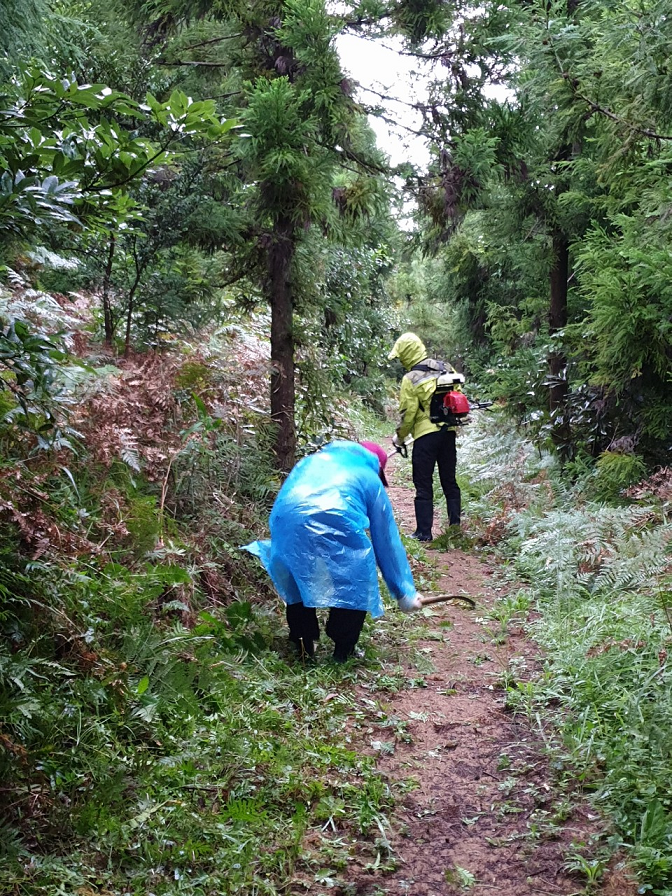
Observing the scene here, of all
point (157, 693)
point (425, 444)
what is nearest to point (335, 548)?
point (157, 693)

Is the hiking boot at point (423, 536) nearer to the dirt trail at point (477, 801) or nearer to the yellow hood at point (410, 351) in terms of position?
the yellow hood at point (410, 351)

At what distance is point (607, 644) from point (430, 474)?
179 inches

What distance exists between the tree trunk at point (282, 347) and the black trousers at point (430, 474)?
2.22m

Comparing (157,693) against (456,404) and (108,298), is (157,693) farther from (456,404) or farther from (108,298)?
(456,404)

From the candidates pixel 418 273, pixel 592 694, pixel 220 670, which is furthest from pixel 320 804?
pixel 418 273

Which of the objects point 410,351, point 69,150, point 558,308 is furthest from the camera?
point 558,308

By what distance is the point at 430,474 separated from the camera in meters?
9.16

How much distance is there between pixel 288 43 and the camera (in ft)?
20.5

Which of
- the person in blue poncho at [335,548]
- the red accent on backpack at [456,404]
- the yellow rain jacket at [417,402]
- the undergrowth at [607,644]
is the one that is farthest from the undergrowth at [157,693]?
the yellow rain jacket at [417,402]

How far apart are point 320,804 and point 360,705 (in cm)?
117

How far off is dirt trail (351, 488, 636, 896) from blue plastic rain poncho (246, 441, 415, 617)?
2.58 ft

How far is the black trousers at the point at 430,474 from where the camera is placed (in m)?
9.05

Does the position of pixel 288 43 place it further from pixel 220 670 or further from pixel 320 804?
pixel 320 804

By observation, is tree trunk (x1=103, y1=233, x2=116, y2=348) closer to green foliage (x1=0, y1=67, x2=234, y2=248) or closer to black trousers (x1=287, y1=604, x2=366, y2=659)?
black trousers (x1=287, y1=604, x2=366, y2=659)
